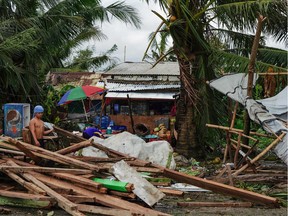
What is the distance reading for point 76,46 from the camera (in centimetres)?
2533

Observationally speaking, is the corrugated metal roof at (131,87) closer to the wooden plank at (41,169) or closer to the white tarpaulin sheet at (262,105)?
the white tarpaulin sheet at (262,105)

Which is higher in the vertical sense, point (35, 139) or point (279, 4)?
point (279, 4)

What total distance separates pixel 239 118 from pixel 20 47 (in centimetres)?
805

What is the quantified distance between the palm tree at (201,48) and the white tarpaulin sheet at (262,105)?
4.37 feet

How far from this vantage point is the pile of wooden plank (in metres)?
6.65

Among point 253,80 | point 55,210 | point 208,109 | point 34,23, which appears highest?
point 34,23

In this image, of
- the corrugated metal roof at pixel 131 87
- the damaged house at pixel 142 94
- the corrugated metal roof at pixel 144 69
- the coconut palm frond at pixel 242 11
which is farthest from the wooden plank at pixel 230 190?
the corrugated metal roof at pixel 144 69

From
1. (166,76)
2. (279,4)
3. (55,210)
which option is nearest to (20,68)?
(166,76)

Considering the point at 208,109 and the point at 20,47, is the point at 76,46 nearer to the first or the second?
the point at 20,47

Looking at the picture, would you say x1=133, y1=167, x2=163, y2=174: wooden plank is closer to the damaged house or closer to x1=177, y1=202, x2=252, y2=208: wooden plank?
x1=177, y1=202, x2=252, y2=208: wooden plank

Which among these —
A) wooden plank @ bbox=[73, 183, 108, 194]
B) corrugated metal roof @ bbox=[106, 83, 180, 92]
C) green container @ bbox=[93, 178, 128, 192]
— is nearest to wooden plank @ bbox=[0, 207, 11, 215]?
wooden plank @ bbox=[73, 183, 108, 194]

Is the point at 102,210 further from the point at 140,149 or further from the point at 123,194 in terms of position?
the point at 140,149

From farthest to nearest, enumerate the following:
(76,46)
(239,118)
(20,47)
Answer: (76,46), (239,118), (20,47)

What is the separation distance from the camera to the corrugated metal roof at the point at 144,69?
22.2 metres
